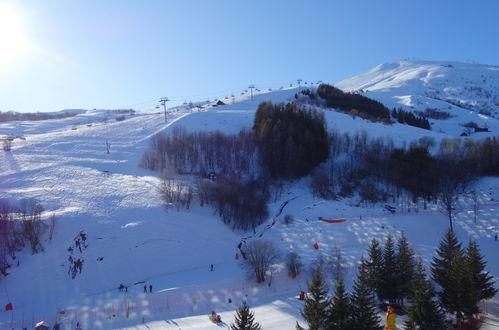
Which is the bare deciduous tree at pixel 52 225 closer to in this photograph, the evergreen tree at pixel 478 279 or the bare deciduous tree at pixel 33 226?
the bare deciduous tree at pixel 33 226

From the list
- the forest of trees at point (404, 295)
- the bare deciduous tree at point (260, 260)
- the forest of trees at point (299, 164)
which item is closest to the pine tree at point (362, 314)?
the forest of trees at point (404, 295)

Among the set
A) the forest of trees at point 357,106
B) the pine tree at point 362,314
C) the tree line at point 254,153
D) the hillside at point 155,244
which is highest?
A: the forest of trees at point 357,106

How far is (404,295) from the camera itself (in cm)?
1847

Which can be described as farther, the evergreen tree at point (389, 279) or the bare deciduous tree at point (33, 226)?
the bare deciduous tree at point (33, 226)

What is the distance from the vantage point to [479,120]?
295 feet

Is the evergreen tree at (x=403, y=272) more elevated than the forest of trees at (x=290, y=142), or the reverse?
the forest of trees at (x=290, y=142)

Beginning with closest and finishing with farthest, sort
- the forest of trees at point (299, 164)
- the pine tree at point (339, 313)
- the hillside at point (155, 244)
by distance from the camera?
the pine tree at point (339, 313), the hillside at point (155, 244), the forest of trees at point (299, 164)

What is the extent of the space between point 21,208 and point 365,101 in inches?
2909

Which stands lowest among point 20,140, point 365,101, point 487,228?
point 487,228

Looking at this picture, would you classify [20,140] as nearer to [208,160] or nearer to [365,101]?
[208,160]

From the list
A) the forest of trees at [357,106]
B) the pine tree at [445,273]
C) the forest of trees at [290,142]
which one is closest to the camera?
the pine tree at [445,273]

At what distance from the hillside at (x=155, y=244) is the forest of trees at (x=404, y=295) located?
3732mm

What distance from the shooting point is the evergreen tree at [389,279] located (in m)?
18.5

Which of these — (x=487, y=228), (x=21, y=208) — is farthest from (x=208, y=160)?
(x=487, y=228)
